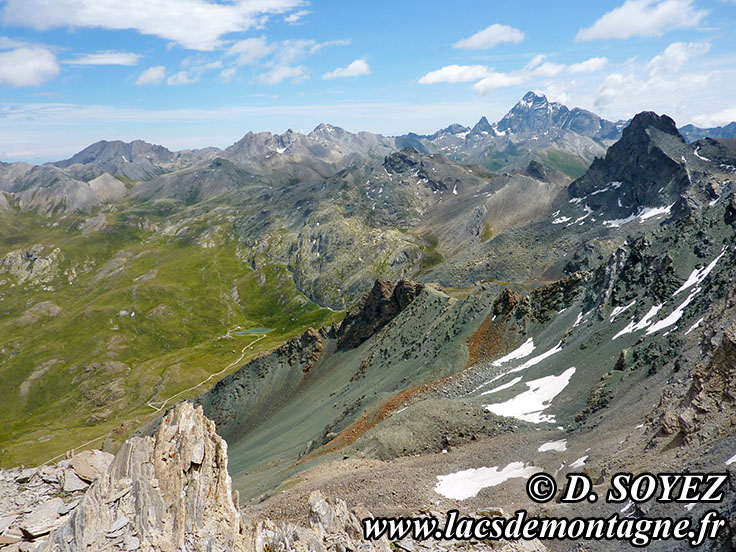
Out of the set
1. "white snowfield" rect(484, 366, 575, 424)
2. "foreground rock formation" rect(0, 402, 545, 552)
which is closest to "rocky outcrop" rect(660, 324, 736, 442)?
"foreground rock formation" rect(0, 402, 545, 552)

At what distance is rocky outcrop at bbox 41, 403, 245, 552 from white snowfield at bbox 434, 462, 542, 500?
61.5 ft

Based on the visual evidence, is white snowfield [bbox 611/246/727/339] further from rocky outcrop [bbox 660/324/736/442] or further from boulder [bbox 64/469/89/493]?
boulder [bbox 64/469/89/493]

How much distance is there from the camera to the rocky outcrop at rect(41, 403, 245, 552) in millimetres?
17812

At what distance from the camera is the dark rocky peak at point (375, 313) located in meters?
108

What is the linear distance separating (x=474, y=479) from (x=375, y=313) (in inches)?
2962

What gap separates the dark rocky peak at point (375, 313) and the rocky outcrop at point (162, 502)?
83.4 metres

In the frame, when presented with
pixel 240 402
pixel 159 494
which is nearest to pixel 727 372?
pixel 159 494

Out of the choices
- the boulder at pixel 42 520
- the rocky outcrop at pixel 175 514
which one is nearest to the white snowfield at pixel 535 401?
the rocky outcrop at pixel 175 514

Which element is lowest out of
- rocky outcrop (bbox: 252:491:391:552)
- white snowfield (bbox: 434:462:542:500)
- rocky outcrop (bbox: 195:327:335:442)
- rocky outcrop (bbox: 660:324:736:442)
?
rocky outcrop (bbox: 195:327:335:442)

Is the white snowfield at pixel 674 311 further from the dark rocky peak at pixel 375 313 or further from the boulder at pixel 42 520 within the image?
the boulder at pixel 42 520

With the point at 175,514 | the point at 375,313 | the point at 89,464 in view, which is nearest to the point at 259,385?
the point at 375,313

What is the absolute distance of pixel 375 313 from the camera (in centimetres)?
11219

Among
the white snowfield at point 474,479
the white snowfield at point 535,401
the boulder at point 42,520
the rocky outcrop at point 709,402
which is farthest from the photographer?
the white snowfield at point 535,401

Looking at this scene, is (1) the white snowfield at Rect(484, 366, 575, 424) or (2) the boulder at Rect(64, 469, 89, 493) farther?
(1) the white snowfield at Rect(484, 366, 575, 424)
